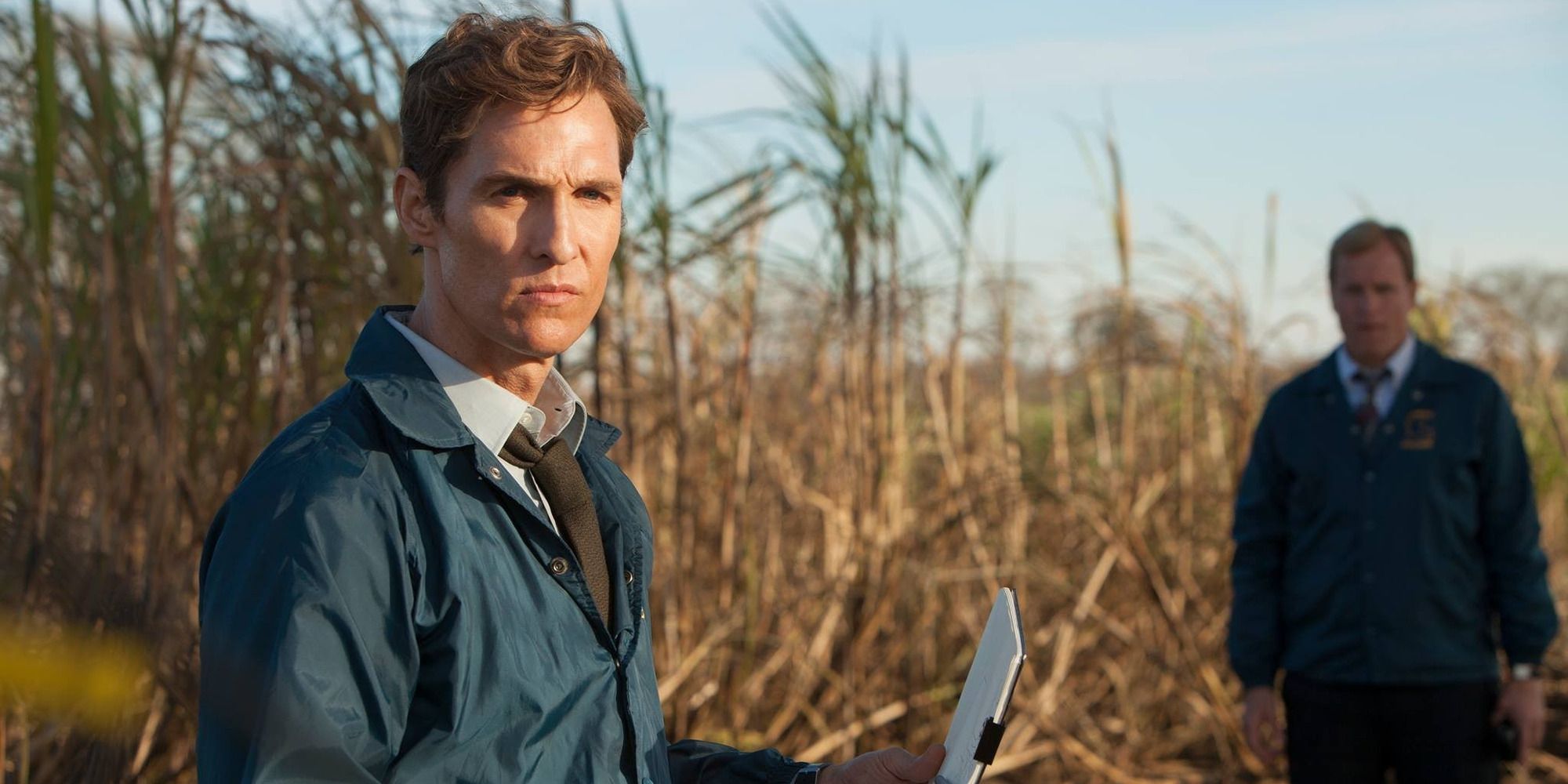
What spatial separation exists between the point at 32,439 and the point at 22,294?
0.79 meters

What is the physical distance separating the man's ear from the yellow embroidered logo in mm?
2724

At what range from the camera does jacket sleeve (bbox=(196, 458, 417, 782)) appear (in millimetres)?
1181

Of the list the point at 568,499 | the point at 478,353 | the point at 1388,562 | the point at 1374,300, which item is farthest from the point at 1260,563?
the point at 478,353

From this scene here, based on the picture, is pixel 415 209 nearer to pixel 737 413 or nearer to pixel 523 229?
pixel 523 229

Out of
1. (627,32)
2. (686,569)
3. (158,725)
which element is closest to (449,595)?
(158,725)

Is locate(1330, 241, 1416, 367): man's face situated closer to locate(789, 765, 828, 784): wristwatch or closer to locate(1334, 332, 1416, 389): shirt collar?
locate(1334, 332, 1416, 389): shirt collar

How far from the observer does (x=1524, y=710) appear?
11.2 feet

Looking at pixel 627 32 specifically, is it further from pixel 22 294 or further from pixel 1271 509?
pixel 1271 509

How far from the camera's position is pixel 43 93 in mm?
2227

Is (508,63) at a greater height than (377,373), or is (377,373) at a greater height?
(508,63)

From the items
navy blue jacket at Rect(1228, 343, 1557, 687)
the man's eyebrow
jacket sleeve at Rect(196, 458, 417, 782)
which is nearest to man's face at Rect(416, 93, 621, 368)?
the man's eyebrow

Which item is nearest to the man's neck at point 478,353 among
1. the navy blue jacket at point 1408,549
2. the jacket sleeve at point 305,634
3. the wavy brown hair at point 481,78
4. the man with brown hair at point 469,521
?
the man with brown hair at point 469,521

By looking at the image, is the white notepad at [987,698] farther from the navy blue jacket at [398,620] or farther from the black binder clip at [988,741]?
the navy blue jacket at [398,620]

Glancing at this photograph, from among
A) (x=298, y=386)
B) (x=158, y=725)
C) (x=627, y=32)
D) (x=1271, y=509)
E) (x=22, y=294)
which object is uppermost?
(x=627, y=32)
